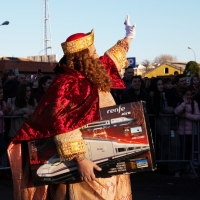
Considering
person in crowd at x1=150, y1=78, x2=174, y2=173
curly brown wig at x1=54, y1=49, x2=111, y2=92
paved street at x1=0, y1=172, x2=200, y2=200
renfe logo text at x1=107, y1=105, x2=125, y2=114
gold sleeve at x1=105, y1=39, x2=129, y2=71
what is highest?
gold sleeve at x1=105, y1=39, x2=129, y2=71

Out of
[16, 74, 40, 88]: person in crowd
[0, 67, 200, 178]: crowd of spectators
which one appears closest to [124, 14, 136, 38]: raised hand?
[0, 67, 200, 178]: crowd of spectators

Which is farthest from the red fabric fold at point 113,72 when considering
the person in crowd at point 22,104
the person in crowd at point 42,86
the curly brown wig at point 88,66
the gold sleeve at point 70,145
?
the person in crowd at point 42,86

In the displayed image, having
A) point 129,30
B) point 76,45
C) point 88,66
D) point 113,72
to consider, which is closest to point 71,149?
point 88,66

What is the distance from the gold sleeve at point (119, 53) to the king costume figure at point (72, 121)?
0.64 ft

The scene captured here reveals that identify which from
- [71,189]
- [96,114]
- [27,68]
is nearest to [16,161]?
[71,189]

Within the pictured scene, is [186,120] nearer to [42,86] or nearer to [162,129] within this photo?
[162,129]

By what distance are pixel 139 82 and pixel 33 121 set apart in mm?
5264

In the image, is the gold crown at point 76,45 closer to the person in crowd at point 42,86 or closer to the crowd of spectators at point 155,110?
the crowd of spectators at point 155,110

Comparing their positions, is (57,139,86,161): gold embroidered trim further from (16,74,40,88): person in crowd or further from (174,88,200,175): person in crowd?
(16,74,40,88): person in crowd

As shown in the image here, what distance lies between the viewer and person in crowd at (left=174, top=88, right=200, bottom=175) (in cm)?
852

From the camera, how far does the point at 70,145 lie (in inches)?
138

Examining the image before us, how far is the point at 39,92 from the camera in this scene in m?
9.12

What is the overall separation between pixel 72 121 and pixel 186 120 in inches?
208

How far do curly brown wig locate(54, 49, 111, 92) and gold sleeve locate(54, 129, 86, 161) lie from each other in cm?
42
